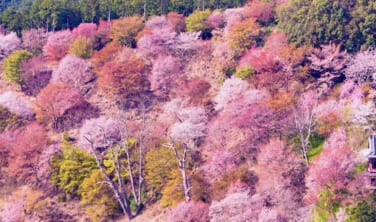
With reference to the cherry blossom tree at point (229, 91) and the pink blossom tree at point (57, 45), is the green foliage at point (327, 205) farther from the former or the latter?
the pink blossom tree at point (57, 45)

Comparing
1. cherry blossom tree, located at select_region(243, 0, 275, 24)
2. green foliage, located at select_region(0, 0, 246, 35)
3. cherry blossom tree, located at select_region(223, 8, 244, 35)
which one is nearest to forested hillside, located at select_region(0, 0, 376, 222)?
cherry blossom tree, located at select_region(243, 0, 275, 24)

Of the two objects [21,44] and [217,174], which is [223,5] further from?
[217,174]

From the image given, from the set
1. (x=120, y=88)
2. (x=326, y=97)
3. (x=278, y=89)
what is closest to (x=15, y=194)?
(x=120, y=88)

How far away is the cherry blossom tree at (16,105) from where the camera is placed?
3703 cm

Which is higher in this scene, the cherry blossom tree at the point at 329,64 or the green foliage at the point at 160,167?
the cherry blossom tree at the point at 329,64

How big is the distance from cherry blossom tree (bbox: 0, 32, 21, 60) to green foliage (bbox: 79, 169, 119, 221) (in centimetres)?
2088

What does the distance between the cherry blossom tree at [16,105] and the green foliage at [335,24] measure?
18051mm

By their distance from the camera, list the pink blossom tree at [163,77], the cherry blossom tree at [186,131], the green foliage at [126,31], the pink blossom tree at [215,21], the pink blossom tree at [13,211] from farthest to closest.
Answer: the pink blossom tree at [215,21], the green foliage at [126,31], the pink blossom tree at [163,77], the cherry blossom tree at [186,131], the pink blossom tree at [13,211]

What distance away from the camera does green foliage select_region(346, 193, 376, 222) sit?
22.8 metres

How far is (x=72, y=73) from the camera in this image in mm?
40406

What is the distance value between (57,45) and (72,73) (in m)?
5.59

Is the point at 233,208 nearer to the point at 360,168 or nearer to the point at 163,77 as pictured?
the point at 360,168

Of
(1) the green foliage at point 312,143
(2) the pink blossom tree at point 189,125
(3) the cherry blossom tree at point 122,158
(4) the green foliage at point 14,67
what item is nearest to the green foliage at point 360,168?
(1) the green foliage at point 312,143

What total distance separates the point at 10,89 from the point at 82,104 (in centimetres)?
765
